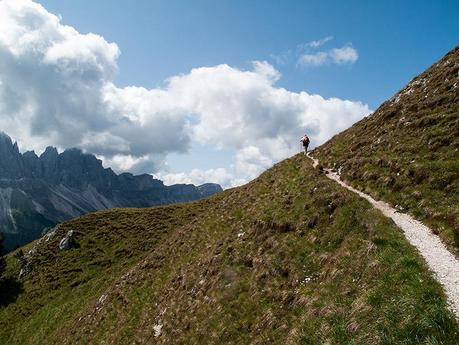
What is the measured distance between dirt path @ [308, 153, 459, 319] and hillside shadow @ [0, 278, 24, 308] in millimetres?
61971

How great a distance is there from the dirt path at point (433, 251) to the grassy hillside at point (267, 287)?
50 cm

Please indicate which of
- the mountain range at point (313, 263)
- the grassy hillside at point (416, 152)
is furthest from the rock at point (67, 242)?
the grassy hillside at point (416, 152)

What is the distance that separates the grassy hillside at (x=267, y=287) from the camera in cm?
1467

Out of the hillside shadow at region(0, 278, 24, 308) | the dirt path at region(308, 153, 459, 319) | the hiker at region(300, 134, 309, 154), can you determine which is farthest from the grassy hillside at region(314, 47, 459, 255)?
the hillside shadow at region(0, 278, 24, 308)

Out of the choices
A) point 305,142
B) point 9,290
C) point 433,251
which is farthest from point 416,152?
point 9,290

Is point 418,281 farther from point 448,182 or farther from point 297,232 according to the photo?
point 297,232

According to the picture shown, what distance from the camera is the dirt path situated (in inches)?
548

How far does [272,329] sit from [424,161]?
15.8m

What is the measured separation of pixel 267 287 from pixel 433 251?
10125mm

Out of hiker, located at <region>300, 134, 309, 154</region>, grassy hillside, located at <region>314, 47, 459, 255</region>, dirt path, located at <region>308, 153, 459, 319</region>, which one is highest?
hiker, located at <region>300, 134, 309, 154</region>

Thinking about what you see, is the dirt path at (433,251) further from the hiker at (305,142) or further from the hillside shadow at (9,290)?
the hillside shadow at (9,290)

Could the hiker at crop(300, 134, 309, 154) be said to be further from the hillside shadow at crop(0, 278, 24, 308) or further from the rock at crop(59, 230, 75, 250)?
the hillside shadow at crop(0, 278, 24, 308)

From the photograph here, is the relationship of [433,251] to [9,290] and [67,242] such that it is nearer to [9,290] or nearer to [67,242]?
[67,242]

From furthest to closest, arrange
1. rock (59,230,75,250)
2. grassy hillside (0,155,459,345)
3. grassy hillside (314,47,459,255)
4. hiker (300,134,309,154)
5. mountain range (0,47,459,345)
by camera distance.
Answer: rock (59,230,75,250)
hiker (300,134,309,154)
grassy hillside (314,47,459,255)
mountain range (0,47,459,345)
grassy hillside (0,155,459,345)
